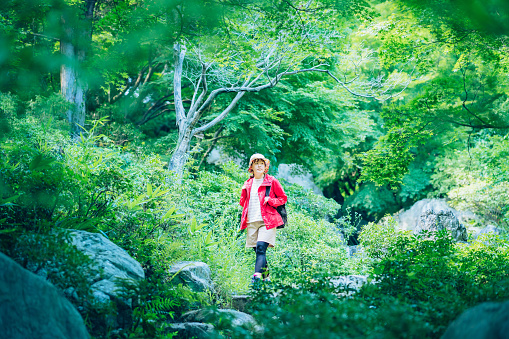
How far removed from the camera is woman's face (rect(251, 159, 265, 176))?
553 cm

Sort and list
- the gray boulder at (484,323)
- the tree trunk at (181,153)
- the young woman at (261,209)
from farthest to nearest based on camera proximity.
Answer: the tree trunk at (181,153), the young woman at (261,209), the gray boulder at (484,323)

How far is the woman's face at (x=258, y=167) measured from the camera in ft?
18.1

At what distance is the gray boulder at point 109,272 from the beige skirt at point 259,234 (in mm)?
2142

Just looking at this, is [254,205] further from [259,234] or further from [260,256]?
[260,256]

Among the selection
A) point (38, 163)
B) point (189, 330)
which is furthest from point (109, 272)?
point (38, 163)

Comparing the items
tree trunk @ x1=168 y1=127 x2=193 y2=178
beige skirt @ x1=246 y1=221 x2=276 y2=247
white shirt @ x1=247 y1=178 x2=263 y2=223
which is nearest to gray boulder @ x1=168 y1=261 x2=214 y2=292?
beige skirt @ x1=246 y1=221 x2=276 y2=247

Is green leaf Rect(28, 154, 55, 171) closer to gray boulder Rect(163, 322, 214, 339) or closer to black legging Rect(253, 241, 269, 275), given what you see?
gray boulder Rect(163, 322, 214, 339)

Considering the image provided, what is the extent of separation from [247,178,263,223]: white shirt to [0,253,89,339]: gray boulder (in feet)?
11.2

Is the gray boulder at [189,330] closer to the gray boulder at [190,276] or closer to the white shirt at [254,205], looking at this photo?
the gray boulder at [190,276]

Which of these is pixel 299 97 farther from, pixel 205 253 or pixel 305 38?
pixel 205 253

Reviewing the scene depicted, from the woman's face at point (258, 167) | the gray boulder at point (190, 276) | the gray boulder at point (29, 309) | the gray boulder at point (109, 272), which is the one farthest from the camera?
the woman's face at point (258, 167)

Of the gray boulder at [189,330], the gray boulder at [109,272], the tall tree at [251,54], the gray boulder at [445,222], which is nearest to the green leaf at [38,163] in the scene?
the gray boulder at [109,272]

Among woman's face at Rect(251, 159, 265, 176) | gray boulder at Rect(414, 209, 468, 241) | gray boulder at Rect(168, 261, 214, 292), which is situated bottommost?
gray boulder at Rect(168, 261, 214, 292)

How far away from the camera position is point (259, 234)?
5.24 metres
